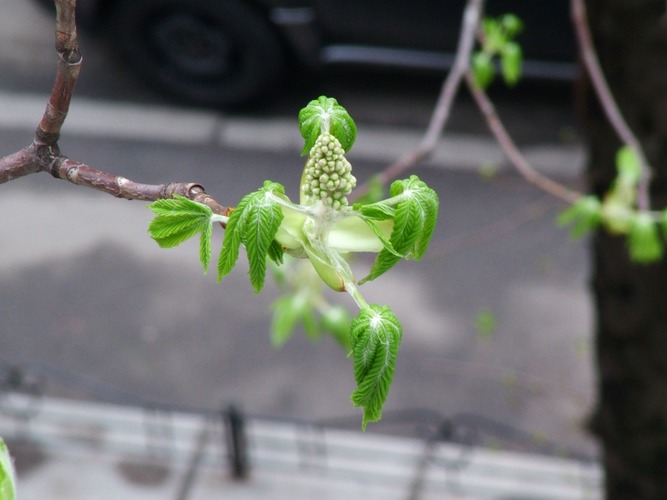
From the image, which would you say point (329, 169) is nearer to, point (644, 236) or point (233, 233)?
point (233, 233)

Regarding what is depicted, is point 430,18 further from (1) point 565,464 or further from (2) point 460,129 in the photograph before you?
(1) point 565,464

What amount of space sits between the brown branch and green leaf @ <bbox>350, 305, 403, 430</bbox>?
23 cm

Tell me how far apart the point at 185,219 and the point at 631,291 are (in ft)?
8.49

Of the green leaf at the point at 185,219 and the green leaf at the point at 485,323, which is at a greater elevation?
the green leaf at the point at 185,219

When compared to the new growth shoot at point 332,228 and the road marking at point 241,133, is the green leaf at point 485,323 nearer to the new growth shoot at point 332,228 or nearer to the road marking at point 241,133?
the road marking at point 241,133

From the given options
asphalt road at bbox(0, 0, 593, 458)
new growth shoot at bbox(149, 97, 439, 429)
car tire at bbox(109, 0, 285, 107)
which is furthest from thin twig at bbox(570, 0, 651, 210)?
car tire at bbox(109, 0, 285, 107)

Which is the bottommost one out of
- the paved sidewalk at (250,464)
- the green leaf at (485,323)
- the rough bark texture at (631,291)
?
the paved sidewalk at (250,464)

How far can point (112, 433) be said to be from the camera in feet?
17.2

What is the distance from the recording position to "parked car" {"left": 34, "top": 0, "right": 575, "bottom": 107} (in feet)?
22.3

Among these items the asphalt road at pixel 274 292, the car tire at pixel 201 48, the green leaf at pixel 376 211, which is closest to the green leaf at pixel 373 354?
the green leaf at pixel 376 211

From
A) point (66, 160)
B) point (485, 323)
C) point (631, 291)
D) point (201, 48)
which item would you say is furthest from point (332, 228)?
point (201, 48)

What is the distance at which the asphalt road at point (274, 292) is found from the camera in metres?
5.85

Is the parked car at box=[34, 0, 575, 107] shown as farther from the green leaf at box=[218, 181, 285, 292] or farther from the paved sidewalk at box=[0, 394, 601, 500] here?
the green leaf at box=[218, 181, 285, 292]

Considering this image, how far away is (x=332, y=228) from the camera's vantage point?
1.23 metres
